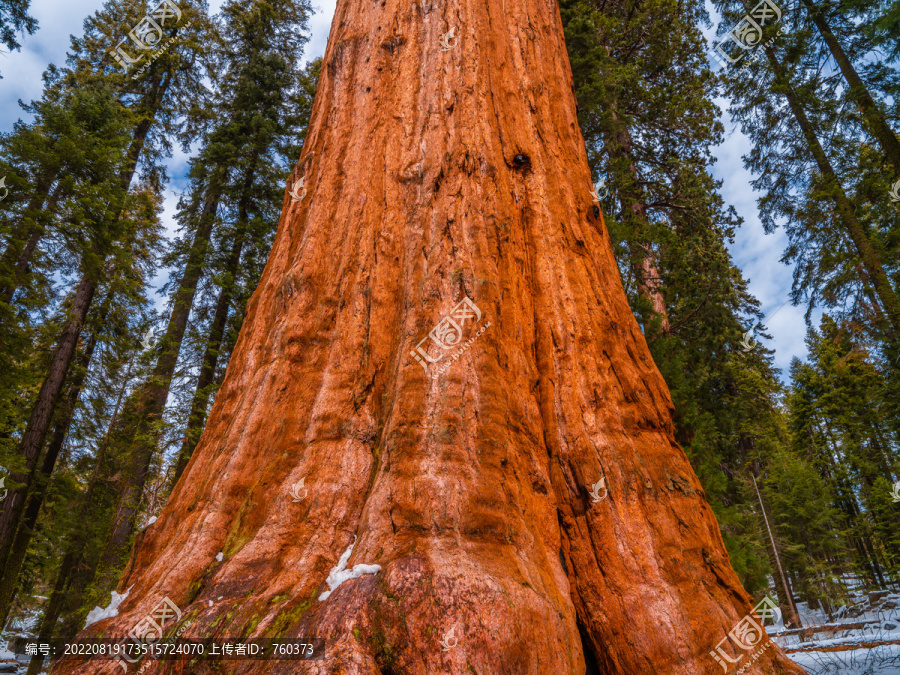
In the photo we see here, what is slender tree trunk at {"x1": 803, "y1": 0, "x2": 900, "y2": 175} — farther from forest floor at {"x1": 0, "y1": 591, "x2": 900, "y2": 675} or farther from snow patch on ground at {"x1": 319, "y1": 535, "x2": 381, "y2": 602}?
snow patch on ground at {"x1": 319, "y1": 535, "x2": 381, "y2": 602}

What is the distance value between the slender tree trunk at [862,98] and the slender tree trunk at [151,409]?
53.5 ft

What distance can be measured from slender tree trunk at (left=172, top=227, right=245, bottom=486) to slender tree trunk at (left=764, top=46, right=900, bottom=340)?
14790mm

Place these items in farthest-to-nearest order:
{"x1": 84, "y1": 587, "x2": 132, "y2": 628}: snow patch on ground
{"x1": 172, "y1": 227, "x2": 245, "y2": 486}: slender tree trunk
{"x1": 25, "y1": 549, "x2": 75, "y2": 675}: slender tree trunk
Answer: {"x1": 25, "y1": 549, "x2": 75, "y2": 675}: slender tree trunk, {"x1": 172, "y1": 227, "x2": 245, "y2": 486}: slender tree trunk, {"x1": 84, "y1": 587, "x2": 132, "y2": 628}: snow patch on ground

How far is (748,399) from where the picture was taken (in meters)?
13.4

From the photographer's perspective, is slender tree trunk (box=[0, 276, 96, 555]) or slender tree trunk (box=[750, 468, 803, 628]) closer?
slender tree trunk (box=[0, 276, 96, 555])

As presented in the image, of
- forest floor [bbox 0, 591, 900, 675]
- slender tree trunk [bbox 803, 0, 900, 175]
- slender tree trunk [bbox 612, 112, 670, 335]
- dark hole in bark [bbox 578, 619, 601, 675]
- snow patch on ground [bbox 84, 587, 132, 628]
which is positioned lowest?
forest floor [bbox 0, 591, 900, 675]

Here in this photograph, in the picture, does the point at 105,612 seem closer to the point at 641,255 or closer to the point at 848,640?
the point at 641,255

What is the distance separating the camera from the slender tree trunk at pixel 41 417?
34.4 feet

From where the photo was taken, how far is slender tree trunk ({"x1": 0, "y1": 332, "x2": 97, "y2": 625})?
11.7 metres

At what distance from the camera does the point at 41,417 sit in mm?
11023

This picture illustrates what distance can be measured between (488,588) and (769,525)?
60.0 ft

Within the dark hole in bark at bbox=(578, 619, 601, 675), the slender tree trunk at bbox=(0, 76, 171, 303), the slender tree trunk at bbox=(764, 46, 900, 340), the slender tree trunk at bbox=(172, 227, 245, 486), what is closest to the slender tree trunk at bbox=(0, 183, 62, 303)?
the slender tree trunk at bbox=(0, 76, 171, 303)

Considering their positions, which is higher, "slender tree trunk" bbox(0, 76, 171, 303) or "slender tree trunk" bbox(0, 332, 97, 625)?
"slender tree trunk" bbox(0, 76, 171, 303)

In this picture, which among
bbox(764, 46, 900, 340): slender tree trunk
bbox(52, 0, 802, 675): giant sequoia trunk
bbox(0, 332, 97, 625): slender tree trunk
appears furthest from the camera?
bbox(0, 332, 97, 625): slender tree trunk
